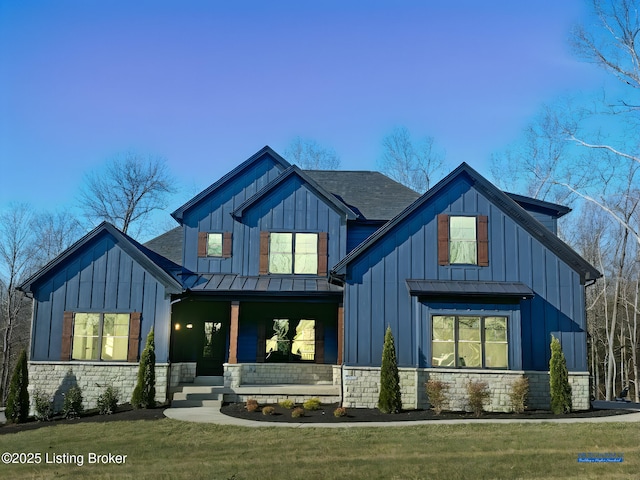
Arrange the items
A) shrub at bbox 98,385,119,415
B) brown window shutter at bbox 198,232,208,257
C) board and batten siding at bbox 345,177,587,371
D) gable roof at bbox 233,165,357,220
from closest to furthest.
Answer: shrub at bbox 98,385,119,415 → board and batten siding at bbox 345,177,587,371 → gable roof at bbox 233,165,357,220 → brown window shutter at bbox 198,232,208,257

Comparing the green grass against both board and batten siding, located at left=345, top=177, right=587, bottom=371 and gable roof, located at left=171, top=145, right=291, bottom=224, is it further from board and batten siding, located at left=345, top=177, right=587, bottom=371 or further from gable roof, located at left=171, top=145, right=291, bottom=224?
gable roof, located at left=171, top=145, right=291, bottom=224

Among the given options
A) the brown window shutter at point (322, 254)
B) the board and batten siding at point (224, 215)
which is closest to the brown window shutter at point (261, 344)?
the board and batten siding at point (224, 215)

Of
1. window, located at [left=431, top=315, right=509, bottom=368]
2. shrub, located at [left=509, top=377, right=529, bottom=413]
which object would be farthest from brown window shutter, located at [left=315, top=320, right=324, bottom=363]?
shrub, located at [left=509, top=377, right=529, bottom=413]

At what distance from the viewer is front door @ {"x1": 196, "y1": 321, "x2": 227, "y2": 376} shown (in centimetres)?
2028

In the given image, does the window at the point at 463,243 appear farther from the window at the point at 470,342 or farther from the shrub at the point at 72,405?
the shrub at the point at 72,405

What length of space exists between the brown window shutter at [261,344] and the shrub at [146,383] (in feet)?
12.8

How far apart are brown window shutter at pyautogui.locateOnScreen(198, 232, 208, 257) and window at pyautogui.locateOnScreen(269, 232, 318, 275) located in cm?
241

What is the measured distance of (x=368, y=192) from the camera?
22641 millimetres

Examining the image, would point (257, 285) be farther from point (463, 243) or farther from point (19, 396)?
point (19, 396)

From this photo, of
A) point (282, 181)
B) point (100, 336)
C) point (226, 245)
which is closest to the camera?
point (100, 336)

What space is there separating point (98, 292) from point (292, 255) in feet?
20.6

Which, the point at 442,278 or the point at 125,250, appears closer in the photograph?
the point at 442,278

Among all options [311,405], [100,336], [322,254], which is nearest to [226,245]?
[322,254]

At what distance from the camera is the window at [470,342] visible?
15836 mm
